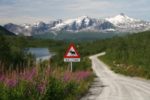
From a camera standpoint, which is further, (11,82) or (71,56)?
(71,56)

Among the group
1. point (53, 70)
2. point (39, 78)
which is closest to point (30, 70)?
point (39, 78)

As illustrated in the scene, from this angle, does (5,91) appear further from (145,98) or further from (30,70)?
(145,98)

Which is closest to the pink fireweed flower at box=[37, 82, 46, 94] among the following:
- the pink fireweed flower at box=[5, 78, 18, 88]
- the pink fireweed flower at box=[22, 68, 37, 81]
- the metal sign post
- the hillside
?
the pink fireweed flower at box=[22, 68, 37, 81]

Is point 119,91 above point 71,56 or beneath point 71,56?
beneath

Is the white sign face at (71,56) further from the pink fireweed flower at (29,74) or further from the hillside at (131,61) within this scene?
the hillside at (131,61)

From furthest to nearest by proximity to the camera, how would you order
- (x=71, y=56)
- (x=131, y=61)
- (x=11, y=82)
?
(x=131, y=61) < (x=71, y=56) < (x=11, y=82)

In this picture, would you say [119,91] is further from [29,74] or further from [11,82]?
[11,82]

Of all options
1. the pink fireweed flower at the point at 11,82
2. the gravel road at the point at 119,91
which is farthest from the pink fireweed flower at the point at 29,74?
the gravel road at the point at 119,91

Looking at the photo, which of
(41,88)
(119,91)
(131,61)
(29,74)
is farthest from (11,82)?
(131,61)

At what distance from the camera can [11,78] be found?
13.3m

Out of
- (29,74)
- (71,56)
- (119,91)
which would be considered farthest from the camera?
(71,56)

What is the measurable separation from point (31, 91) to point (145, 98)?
6719 mm

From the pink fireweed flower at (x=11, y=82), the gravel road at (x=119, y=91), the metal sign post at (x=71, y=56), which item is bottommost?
the gravel road at (x=119, y=91)

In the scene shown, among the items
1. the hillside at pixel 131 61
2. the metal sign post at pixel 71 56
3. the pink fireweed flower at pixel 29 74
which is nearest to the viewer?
the pink fireweed flower at pixel 29 74
